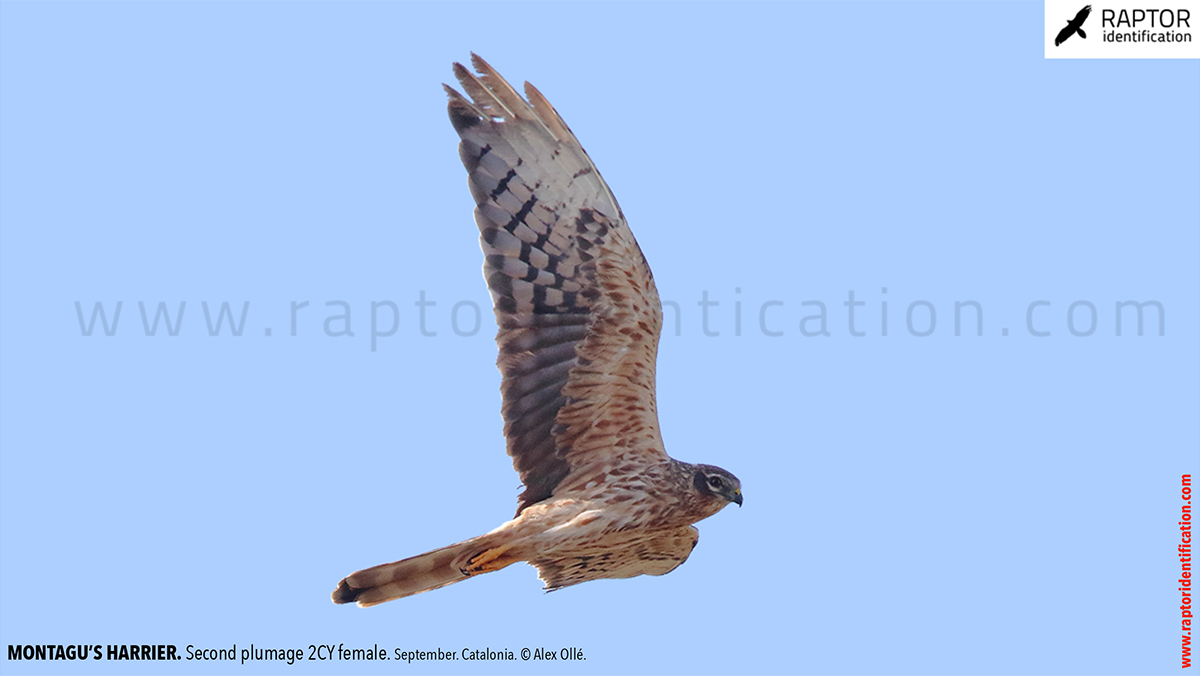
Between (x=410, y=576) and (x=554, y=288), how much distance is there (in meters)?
2.26

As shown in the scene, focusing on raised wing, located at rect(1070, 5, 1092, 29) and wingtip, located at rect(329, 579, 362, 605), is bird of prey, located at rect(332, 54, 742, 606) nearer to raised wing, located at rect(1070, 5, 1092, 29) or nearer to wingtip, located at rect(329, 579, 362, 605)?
wingtip, located at rect(329, 579, 362, 605)

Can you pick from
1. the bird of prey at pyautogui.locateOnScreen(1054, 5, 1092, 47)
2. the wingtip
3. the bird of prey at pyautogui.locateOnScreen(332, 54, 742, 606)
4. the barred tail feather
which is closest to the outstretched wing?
the bird of prey at pyautogui.locateOnScreen(332, 54, 742, 606)

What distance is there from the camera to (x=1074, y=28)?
489 inches

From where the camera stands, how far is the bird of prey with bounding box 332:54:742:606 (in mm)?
9586

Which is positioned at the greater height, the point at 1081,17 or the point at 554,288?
the point at 1081,17

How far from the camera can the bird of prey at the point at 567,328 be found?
9586mm

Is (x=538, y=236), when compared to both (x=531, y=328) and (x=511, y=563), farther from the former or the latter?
(x=511, y=563)

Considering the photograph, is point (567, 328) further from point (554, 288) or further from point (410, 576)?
point (410, 576)

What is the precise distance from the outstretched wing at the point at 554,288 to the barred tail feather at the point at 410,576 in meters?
0.75

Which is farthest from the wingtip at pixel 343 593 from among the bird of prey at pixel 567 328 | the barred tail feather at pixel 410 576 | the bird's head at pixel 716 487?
the bird's head at pixel 716 487

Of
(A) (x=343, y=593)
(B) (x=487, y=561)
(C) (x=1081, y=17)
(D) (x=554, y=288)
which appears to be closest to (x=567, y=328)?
(D) (x=554, y=288)

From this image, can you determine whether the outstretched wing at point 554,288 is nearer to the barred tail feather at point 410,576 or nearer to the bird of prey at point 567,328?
the bird of prey at point 567,328

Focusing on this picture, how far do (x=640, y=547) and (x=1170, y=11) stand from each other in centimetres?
717

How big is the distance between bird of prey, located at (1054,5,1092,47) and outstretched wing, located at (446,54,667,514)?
525 cm
